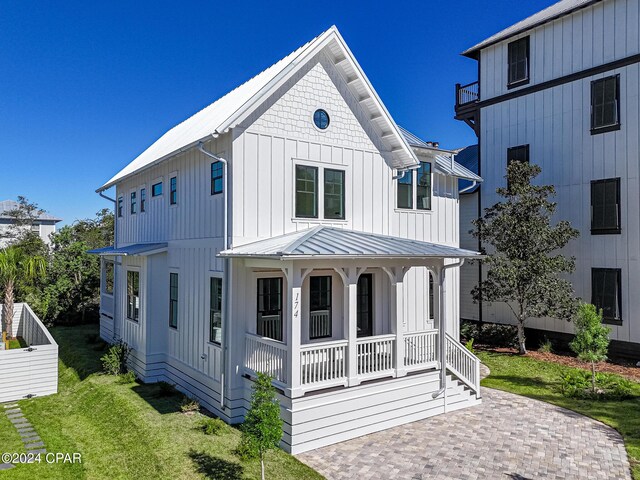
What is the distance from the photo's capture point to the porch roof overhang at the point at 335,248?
29.3 ft

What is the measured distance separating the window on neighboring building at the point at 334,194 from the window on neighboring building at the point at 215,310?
340 cm

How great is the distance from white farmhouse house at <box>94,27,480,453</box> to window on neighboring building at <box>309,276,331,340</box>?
37mm

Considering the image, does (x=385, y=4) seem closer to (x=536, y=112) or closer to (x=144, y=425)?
(x=536, y=112)

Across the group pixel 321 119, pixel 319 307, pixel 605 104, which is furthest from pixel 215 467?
pixel 605 104

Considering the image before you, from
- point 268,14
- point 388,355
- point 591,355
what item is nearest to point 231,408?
point 388,355

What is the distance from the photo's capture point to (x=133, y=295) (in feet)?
50.1

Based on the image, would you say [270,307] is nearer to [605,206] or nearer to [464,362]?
[464,362]

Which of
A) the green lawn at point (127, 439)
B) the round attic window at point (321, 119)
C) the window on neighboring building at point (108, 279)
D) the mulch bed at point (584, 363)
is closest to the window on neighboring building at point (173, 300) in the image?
the green lawn at point (127, 439)

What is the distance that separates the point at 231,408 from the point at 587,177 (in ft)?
51.7

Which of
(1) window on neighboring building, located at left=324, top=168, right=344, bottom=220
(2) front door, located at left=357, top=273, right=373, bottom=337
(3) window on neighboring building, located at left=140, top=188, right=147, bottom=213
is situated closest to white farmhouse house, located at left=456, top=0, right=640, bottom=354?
(2) front door, located at left=357, top=273, right=373, bottom=337

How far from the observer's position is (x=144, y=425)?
9828 millimetres

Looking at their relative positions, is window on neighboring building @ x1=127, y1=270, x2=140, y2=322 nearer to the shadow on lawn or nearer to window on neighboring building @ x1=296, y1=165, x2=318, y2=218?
window on neighboring building @ x1=296, y1=165, x2=318, y2=218

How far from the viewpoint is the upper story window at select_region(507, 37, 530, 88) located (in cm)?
1952

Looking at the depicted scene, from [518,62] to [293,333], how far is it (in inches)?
685
